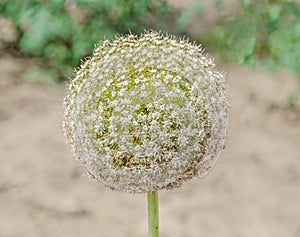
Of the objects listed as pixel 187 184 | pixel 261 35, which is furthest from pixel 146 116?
pixel 261 35

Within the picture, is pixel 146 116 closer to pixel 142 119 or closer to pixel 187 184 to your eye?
pixel 142 119

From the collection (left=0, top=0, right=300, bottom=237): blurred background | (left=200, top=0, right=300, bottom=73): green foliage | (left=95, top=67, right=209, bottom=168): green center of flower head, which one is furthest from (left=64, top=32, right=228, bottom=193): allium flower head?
(left=0, top=0, right=300, bottom=237): blurred background

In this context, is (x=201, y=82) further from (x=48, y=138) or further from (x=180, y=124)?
(x=48, y=138)

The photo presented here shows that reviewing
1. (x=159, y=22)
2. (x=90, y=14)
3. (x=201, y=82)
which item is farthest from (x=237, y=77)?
(x=201, y=82)

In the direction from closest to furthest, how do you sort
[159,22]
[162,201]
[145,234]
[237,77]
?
[145,234] → [162,201] → [159,22] → [237,77]

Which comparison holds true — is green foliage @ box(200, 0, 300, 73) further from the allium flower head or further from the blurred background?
the allium flower head

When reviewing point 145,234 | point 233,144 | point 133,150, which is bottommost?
point 133,150

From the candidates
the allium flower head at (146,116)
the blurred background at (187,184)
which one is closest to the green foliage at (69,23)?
the blurred background at (187,184)
